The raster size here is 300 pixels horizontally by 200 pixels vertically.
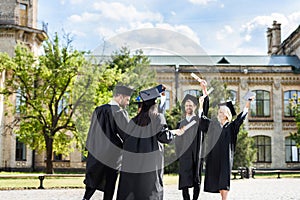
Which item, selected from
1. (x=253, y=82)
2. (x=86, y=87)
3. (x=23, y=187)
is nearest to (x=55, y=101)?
(x=86, y=87)

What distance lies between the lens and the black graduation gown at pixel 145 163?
27.1 ft

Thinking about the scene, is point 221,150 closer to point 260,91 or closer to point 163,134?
point 163,134

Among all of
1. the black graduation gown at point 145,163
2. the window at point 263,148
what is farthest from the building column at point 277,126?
the black graduation gown at point 145,163

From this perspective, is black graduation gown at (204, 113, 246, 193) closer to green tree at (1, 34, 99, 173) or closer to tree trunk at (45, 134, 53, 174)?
green tree at (1, 34, 99, 173)

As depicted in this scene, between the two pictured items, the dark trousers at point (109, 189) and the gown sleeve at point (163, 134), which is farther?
the dark trousers at point (109, 189)

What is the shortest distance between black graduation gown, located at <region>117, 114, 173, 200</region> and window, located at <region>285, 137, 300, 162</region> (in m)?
33.8

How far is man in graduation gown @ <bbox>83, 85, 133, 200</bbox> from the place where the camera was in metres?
9.42

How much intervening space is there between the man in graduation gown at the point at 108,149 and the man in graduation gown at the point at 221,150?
6.88 feet

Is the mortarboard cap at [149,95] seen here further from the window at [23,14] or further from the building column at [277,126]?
the building column at [277,126]

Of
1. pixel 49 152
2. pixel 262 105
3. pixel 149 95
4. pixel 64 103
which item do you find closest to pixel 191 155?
pixel 149 95

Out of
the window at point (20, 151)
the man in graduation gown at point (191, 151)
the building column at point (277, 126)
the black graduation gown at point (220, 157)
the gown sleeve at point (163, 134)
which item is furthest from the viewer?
the building column at point (277, 126)

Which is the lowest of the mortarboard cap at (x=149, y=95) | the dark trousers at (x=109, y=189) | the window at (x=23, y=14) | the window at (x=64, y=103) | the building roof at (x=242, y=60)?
the dark trousers at (x=109, y=189)

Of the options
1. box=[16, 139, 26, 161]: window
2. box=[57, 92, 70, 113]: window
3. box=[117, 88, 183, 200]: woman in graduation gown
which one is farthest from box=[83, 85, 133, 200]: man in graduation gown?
box=[16, 139, 26, 161]: window

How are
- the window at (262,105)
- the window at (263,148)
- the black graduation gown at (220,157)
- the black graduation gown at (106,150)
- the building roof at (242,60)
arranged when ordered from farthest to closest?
the building roof at (242,60) → the window at (262,105) → the window at (263,148) → the black graduation gown at (220,157) → the black graduation gown at (106,150)
